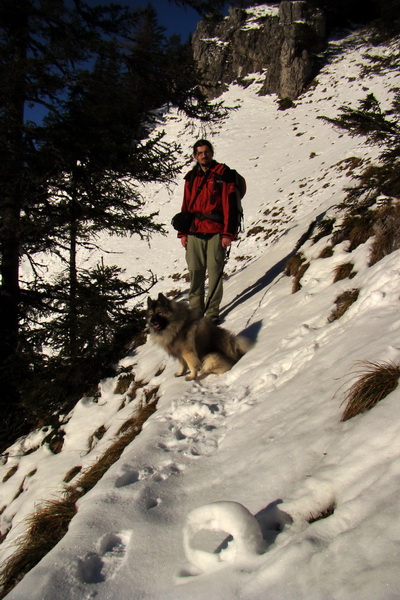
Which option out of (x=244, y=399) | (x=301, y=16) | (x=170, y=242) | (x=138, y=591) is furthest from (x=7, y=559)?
(x=301, y=16)

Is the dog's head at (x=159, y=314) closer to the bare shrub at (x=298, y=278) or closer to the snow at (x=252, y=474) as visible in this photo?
the snow at (x=252, y=474)

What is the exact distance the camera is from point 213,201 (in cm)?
568

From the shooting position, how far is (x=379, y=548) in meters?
1.15

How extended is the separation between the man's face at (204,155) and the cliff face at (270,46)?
35.8 metres

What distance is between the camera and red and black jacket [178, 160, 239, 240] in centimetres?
555

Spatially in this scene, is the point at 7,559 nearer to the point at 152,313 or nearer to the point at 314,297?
the point at 152,313

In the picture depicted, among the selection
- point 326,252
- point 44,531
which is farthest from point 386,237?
point 44,531

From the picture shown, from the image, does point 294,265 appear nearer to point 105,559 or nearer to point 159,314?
point 159,314

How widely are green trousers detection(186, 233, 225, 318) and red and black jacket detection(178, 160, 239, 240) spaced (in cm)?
20

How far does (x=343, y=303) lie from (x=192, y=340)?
2122 mm

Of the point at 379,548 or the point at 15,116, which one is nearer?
the point at 379,548

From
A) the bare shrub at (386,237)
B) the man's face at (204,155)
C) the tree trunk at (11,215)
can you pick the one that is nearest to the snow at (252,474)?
the bare shrub at (386,237)

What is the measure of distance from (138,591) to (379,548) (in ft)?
3.64

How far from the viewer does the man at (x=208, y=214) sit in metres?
5.55
